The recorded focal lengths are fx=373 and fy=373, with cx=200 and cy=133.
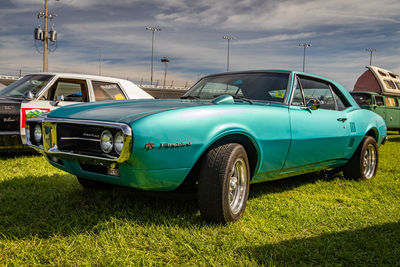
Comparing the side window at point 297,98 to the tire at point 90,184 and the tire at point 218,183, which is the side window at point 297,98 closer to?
the tire at point 218,183

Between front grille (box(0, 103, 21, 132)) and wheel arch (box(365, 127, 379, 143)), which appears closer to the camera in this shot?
wheel arch (box(365, 127, 379, 143))

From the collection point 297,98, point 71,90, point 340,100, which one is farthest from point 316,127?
point 71,90

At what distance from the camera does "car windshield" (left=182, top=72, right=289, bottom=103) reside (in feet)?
12.2

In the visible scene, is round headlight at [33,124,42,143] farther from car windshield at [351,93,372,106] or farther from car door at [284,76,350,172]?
car windshield at [351,93,372,106]

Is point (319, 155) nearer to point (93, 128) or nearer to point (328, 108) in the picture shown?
point (328, 108)

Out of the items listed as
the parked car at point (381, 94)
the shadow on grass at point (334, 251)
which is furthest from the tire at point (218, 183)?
the parked car at point (381, 94)

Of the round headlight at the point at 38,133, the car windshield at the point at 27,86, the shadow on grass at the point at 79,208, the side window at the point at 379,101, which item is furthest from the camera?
the side window at the point at 379,101

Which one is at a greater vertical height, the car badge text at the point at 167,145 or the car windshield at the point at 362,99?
the car windshield at the point at 362,99

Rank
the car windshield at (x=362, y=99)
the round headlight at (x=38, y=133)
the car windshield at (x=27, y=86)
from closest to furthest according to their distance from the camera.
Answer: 1. the round headlight at (x=38, y=133)
2. the car windshield at (x=27, y=86)
3. the car windshield at (x=362, y=99)

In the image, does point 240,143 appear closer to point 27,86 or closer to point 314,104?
point 314,104

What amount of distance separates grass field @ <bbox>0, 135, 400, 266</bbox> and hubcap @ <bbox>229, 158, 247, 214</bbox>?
143 mm

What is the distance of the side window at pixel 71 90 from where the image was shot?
6.53 metres

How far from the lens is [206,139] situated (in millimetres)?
2693

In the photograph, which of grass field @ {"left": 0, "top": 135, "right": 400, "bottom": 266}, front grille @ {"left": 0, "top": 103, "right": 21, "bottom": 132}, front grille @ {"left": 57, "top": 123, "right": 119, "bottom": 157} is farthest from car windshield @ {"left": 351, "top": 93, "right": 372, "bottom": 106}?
front grille @ {"left": 57, "top": 123, "right": 119, "bottom": 157}
